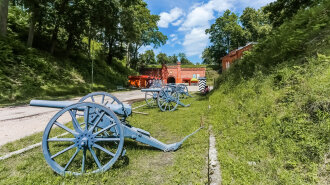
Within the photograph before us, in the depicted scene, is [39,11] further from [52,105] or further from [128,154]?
[128,154]

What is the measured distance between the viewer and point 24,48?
49.3 ft

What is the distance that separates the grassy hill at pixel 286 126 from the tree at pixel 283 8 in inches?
178

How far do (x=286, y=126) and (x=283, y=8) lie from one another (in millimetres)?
9762

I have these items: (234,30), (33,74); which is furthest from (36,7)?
(234,30)

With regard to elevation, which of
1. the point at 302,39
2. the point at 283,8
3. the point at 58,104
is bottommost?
the point at 58,104

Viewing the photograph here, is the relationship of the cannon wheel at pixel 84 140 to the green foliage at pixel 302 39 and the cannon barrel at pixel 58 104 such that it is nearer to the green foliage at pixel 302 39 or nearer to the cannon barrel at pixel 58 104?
the cannon barrel at pixel 58 104

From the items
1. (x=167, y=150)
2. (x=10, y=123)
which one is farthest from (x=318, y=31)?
(x=10, y=123)

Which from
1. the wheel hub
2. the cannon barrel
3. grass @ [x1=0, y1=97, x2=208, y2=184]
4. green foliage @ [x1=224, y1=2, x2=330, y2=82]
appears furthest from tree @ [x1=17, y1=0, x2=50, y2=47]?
green foliage @ [x1=224, y1=2, x2=330, y2=82]

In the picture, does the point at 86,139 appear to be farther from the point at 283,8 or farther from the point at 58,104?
the point at 283,8

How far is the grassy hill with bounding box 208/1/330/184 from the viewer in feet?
7.98

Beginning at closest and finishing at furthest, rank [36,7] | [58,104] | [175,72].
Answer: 1. [58,104]
2. [36,7]
3. [175,72]

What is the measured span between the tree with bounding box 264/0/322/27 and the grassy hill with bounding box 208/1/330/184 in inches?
178

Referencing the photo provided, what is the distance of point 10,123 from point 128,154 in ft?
16.4

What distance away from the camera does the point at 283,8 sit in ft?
32.6
